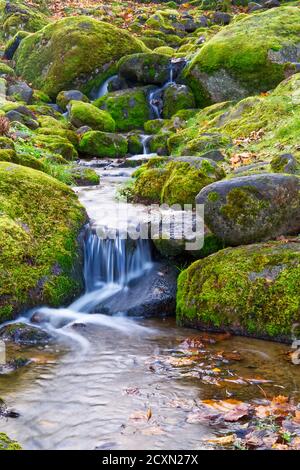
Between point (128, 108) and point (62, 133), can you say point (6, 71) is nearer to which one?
point (128, 108)

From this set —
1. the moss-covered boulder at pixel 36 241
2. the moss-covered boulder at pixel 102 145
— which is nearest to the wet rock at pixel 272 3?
the moss-covered boulder at pixel 102 145

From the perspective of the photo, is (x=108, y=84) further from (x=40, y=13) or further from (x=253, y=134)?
(x=40, y=13)

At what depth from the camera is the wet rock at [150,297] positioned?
21.0ft

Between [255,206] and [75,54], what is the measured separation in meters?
15.1

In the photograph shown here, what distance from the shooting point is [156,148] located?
13.7m

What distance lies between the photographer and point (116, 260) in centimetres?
717

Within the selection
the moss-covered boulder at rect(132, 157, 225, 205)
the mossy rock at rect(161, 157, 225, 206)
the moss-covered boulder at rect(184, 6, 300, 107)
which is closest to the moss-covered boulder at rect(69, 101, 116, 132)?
the moss-covered boulder at rect(184, 6, 300, 107)

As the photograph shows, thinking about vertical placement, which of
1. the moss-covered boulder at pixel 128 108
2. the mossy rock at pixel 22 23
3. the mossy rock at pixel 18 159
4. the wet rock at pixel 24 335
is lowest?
the wet rock at pixel 24 335

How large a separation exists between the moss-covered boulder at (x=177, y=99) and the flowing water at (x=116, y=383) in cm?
1053

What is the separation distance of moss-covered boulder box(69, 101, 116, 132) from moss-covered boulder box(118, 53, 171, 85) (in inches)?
108

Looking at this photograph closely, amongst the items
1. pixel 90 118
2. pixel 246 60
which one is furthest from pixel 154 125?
pixel 246 60

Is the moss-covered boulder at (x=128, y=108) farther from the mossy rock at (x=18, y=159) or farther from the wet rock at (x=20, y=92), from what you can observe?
the mossy rock at (x=18, y=159)
